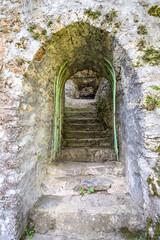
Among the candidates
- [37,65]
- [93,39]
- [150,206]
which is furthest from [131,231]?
[93,39]

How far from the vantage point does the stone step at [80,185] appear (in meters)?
1.47

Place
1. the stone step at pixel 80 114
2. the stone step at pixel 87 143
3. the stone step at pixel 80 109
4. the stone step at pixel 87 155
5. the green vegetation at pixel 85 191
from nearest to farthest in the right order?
the green vegetation at pixel 85 191
the stone step at pixel 87 155
the stone step at pixel 87 143
the stone step at pixel 80 114
the stone step at pixel 80 109

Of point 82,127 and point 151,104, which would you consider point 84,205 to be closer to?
point 151,104

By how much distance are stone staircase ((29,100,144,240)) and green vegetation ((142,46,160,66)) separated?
124 cm

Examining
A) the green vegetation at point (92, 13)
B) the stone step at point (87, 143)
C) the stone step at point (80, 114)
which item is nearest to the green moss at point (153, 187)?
the stone step at point (87, 143)

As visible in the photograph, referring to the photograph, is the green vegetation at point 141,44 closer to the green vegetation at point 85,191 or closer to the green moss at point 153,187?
the green moss at point 153,187

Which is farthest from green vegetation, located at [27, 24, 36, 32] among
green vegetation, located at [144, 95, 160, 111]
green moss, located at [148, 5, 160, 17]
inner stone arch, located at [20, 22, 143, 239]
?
green vegetation, located at [144, 95, 160, 111]

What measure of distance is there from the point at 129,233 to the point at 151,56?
65.3 inches

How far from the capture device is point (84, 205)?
130 centimetres

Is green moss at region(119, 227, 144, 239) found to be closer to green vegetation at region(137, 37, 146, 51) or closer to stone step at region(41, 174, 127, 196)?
stone step at region(41, 174, 127, 196)

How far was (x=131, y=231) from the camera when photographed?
44.9 inches

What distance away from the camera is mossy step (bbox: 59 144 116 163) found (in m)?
2.10

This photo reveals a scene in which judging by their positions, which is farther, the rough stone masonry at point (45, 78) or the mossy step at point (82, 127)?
the mossy step at point (82, 127)

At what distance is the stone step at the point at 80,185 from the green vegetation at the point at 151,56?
4.40 feet
